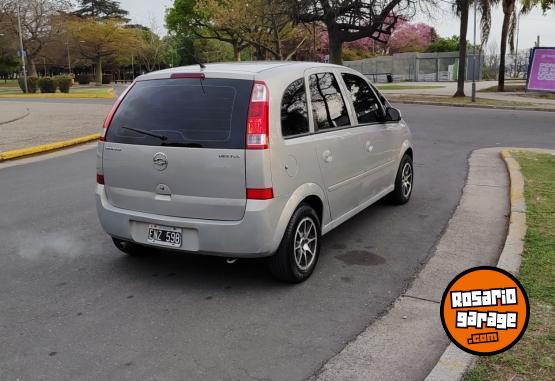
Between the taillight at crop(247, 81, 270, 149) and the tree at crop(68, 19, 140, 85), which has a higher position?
the tree at crop(68, 19, 140, 85)

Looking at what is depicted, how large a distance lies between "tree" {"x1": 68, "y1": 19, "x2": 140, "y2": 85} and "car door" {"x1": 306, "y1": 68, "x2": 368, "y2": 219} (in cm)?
6573

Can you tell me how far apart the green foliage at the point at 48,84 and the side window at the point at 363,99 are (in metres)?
39.4

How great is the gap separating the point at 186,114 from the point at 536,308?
9.22 feet

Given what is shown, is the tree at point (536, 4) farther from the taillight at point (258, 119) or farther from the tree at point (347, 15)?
the taillight at point (258, 119)

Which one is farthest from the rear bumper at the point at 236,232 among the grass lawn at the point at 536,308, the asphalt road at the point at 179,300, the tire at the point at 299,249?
the grass lawn at the point at 536,308

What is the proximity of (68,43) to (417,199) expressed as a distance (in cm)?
6123

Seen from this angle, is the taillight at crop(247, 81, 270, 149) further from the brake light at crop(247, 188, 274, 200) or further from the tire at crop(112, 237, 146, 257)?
the tire at crop(112, 237, 146, 257)

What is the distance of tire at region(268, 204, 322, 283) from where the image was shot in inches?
164

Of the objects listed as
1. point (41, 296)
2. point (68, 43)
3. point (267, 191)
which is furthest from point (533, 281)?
point (68, 43)

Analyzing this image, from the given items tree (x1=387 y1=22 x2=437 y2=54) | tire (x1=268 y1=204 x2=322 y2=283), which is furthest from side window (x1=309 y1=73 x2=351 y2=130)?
tree (x1=387 y1=22 x2=437 y2=54)

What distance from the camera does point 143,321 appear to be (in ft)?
12.2

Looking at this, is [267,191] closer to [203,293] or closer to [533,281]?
[203,293]

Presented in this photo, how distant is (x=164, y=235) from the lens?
13.8 ft

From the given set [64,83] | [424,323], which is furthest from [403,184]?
[64,83]
